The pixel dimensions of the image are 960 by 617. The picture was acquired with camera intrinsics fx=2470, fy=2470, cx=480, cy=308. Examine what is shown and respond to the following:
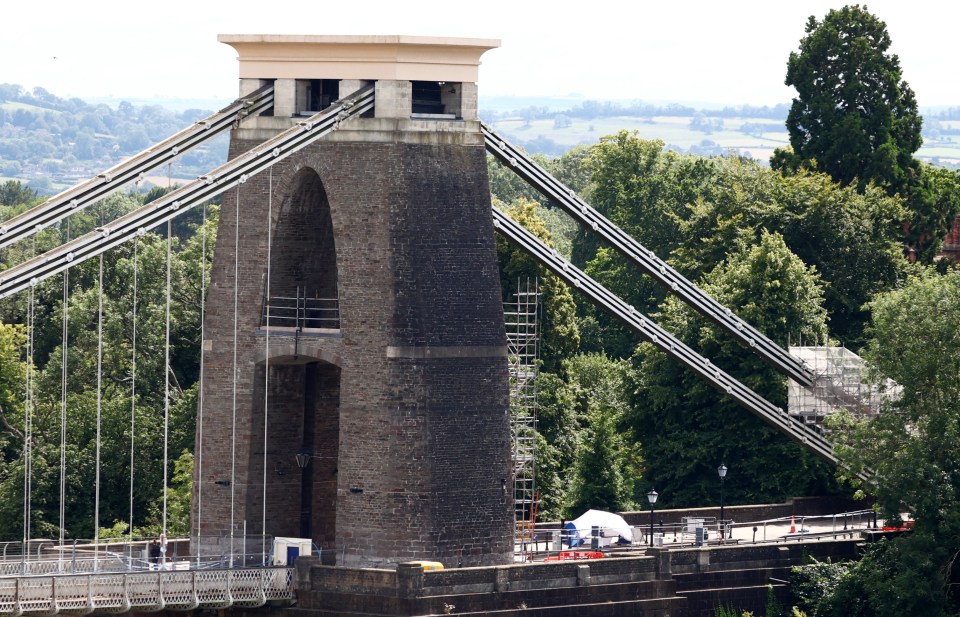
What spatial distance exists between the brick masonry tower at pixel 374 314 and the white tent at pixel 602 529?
5932mm

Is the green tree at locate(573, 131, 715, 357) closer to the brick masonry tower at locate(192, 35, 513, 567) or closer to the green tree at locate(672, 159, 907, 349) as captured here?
the green tree at locate(672, 159, 907, 349)

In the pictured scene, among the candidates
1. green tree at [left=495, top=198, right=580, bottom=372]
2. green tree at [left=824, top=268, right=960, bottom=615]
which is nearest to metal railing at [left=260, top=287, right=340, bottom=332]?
green tree at [left=824, top=268, right=960, bottom=615]

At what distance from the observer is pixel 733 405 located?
75.8 metres

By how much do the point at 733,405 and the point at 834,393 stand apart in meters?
6.26

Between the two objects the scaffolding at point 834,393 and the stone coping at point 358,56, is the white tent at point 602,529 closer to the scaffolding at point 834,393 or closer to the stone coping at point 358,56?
the scaffolding at point 834,393

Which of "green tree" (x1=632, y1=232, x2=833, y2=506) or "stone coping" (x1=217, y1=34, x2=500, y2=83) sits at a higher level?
"stone coping" (x1=217, y1=34, x2=500, y2=83)

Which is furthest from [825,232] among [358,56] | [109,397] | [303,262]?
[358,56]

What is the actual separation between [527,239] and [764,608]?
11.4 metres

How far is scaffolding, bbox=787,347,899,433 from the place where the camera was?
6981cm

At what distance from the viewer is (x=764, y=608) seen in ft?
210

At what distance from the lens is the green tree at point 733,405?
74.7 meters

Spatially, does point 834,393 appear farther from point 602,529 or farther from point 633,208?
point 633,208

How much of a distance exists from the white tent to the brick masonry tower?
5932 millimetres

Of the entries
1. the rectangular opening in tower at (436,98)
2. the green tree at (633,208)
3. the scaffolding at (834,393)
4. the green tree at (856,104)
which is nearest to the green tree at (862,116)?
the green tree at (856,104)
